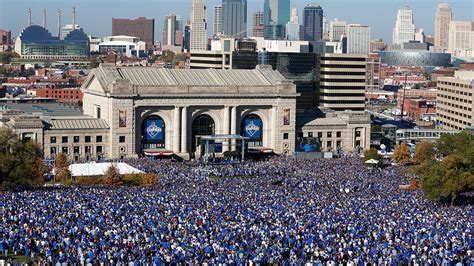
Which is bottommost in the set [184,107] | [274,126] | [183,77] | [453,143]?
[453,143]

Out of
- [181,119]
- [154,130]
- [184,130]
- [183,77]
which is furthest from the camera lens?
[183,77]

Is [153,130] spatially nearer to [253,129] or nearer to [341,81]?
[253,129]

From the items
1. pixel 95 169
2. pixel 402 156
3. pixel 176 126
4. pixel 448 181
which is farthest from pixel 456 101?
pixel 448 181

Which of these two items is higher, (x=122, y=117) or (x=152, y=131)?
(x=122, y=117)

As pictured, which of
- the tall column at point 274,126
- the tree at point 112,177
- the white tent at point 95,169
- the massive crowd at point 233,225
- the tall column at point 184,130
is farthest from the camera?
the tall column at point 274,126

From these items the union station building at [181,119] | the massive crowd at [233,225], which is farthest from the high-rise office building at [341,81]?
the massive crowd at [233,225]

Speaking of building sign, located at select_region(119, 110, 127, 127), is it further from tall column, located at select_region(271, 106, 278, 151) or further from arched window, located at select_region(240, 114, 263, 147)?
tall column, located at select_region(271, 106, 278, 151)

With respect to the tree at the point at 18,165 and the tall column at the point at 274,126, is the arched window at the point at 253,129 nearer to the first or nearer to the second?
the tall column at the point at 274,126
